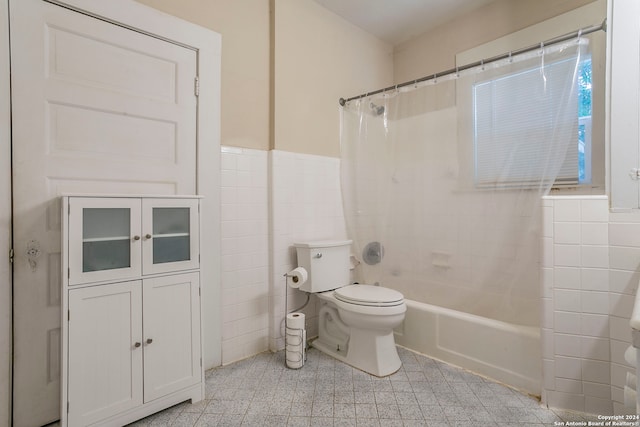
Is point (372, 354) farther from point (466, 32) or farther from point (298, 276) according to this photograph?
point (466, 32)

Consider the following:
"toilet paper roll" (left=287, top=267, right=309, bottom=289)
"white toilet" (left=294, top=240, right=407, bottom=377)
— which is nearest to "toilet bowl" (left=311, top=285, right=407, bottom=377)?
"white toilet" (left=294, top=240, right=407, bottom=377)

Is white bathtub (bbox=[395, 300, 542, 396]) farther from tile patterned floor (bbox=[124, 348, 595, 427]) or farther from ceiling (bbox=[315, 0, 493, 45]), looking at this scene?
ceiling (bbox=[315, 0, 493, 45])

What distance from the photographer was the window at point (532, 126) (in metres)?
1.65

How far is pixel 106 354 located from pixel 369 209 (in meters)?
1.85

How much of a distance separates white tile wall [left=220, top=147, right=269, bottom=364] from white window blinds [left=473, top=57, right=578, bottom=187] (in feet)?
4.70

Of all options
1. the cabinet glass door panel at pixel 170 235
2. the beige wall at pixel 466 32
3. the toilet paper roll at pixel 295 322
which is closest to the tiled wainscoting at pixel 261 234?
the toilet paper roll at pixel 295 322

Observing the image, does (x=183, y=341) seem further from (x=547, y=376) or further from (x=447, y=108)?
(x=447, y=108)

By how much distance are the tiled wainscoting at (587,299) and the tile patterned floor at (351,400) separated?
0.48 ft

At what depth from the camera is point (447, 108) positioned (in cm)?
210

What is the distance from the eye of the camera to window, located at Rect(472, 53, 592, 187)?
1654mm

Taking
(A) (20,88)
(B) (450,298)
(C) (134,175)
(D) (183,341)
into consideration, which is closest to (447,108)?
(B) (450,298)

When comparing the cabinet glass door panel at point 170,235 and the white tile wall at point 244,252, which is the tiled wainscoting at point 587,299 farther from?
the cabinet glass door panel at point 170,235

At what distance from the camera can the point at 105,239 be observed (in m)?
1.35

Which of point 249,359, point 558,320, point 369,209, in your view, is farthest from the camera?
point 369,209
